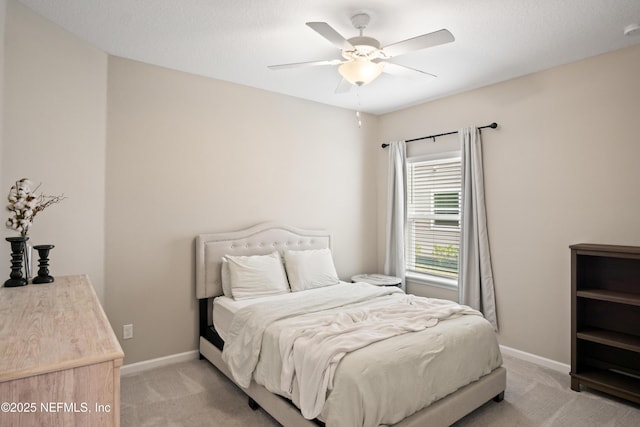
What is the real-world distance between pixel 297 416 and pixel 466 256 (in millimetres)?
2453

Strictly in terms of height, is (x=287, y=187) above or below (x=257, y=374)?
above

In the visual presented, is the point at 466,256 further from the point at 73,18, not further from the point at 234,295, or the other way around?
the point at 73,18

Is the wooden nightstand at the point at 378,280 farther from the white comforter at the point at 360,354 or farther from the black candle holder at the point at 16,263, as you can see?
the black candle holder at the point at 16,263

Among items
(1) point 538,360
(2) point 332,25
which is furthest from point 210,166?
(1) point 538,360

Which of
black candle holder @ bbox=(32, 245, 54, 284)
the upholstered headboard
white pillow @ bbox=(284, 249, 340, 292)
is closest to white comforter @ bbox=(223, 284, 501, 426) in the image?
white pillow @ bbox=(284, 249, 340, 292)

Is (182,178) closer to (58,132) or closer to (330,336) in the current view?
(58,132)

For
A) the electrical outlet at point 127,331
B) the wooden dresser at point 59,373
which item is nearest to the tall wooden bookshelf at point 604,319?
the wooden dresser at point 59,373

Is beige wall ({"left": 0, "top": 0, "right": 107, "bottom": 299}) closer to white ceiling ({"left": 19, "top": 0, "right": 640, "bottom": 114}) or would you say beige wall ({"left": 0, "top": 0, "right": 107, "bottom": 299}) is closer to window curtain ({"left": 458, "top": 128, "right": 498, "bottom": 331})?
white ceiling ({"left": 19, "top": 0, "right": 640, "bottom": 114})

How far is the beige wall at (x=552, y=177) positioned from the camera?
2838 mm

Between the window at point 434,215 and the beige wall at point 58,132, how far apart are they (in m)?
3.34

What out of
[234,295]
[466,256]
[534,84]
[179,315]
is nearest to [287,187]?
[234,295]

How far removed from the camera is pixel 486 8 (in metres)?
2.26

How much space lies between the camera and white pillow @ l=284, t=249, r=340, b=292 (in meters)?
3.56

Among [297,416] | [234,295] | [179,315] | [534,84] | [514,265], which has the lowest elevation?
[297,416]
